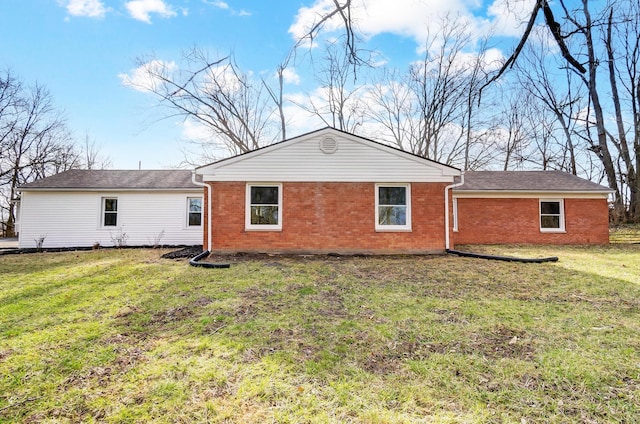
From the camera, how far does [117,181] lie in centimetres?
1492

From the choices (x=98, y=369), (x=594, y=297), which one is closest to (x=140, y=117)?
(x=98, y=369)

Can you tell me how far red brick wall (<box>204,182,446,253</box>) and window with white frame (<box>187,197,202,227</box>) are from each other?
4.17 m

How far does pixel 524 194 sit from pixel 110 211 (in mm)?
18958

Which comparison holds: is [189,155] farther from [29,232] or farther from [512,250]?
[512,250]

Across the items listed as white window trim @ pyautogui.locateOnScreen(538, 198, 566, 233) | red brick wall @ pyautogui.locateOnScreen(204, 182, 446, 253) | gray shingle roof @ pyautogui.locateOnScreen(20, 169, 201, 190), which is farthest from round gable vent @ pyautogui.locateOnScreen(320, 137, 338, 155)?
white window trim @ pyautogui.locateOnScreen(538, 198, 566, 233)

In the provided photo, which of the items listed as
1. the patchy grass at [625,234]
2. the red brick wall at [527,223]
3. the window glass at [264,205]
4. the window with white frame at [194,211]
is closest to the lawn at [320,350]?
the window glass at [264,205]

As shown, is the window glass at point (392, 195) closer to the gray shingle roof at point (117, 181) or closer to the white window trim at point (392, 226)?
the white window trim at point (392, 226)

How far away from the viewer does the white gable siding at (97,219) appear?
14.0 m

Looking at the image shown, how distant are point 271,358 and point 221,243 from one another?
804 centimetres

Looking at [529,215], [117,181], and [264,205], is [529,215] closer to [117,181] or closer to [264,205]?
[264,205]

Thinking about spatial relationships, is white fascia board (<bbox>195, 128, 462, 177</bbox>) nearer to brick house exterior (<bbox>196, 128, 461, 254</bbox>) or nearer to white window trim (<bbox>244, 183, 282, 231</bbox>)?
brick house exterior (<bbox>196, 128, 461, 254</bbox>)

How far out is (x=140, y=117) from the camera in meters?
20.6

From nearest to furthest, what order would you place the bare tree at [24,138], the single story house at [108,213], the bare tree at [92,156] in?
the single story house at [108,213] < the bare tree at [24,138] < the bare tree at [92,156]

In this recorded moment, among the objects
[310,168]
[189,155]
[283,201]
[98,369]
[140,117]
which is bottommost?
[98,369]
